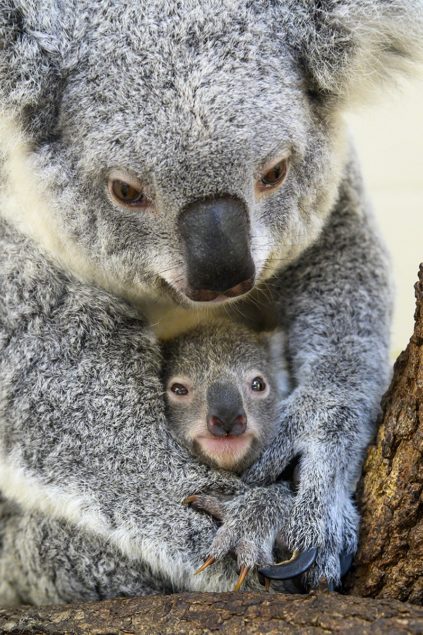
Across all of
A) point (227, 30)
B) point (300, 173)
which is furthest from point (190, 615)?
point (227, 30)

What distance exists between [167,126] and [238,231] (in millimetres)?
343

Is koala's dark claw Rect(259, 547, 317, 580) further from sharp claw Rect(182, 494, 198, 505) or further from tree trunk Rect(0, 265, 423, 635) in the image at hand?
sharp claw Rect(182, 494, 198, 505)

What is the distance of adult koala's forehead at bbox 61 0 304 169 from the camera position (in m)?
2.38

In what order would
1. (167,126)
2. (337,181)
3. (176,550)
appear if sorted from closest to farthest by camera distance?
(167,126) < (176,550) < (337,181)

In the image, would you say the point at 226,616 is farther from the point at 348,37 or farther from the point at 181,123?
the point at 348,37

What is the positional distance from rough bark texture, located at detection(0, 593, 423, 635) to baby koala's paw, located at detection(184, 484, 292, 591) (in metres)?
0.16

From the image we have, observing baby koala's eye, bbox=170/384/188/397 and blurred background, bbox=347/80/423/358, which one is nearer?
baby koala's eye, bbox=170/384/188/397

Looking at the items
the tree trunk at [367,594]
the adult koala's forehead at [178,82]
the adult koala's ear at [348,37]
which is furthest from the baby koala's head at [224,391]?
the adult koala's ear at [348,37]

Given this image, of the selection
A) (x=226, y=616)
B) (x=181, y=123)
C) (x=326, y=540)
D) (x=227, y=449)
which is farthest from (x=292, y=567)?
(x=181, y=123)

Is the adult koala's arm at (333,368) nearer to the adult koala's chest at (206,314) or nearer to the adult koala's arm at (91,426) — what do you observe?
the adult koala's chest at (206,314)

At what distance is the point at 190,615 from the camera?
223 centimetres

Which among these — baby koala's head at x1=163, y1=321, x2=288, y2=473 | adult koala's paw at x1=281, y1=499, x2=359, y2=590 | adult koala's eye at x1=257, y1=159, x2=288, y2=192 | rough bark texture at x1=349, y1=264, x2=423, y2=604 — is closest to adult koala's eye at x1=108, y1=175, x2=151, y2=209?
adult koala's eye at x1=257, y1=159, x2=288, y2=192

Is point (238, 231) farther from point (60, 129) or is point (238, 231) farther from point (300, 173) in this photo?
point (60, 129)

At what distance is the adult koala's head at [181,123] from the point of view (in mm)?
2383
